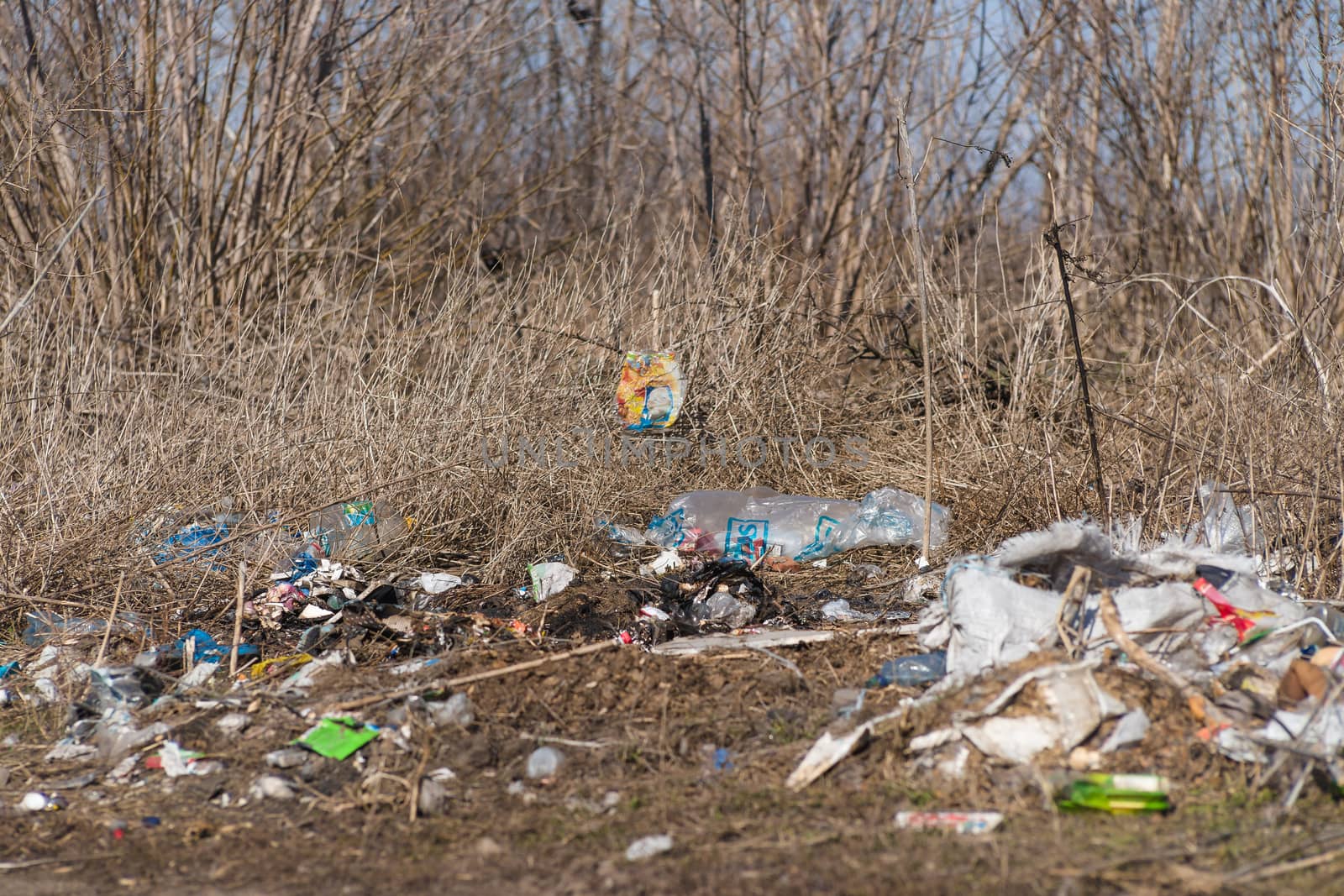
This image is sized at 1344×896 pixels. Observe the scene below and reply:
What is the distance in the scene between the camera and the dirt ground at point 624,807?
7.48ft

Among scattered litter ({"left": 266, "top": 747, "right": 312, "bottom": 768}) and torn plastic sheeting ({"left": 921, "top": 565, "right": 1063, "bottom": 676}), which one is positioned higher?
torn plastic sheeting ({"left": 921, "top": 565, "right": 1063, "bottom": 676})

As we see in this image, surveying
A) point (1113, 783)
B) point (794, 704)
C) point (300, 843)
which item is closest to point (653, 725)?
point (794, 704)

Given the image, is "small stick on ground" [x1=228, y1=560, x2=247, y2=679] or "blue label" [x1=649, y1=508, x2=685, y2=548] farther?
"blue label" [x1=649, y1=508, x2=685, y2=548]

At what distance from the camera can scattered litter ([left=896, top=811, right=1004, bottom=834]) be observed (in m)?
2.44

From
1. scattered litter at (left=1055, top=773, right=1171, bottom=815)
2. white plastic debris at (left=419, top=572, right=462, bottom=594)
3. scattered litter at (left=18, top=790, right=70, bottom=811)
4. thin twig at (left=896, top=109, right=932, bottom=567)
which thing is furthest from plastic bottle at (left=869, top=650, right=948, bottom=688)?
scattered litter at (left=18, top=790, right=70, bottom=811)

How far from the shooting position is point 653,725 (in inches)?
124

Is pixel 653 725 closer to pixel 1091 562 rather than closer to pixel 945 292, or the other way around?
pixel 1091 562

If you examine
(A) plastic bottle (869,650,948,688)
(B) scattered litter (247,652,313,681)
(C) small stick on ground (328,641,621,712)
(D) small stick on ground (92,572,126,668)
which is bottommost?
(B) scattered litter (247,652,313,681)

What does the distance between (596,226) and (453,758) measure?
296 inches

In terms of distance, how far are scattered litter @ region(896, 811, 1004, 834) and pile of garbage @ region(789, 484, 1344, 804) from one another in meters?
0.20

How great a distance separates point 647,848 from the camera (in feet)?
8.00

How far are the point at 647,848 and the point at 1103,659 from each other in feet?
4.09

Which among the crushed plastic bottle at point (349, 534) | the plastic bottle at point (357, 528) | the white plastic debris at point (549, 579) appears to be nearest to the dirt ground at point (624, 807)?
the white plastic debris at point (549, 579)

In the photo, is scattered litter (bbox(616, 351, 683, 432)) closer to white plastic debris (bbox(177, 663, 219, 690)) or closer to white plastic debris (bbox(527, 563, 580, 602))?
white plastic debris (bbox(527, 563, 580, 602))
